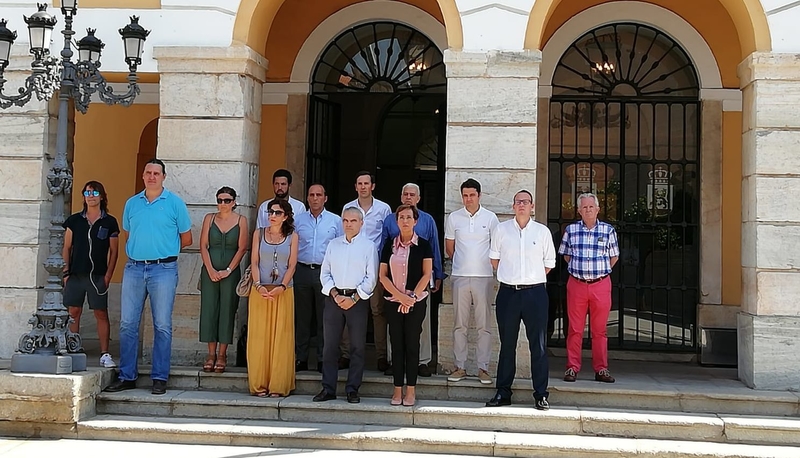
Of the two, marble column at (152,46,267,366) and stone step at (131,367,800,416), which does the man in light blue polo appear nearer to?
stone step at (131,367,800,416)

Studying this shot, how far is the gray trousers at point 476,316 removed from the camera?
6617 millimetres

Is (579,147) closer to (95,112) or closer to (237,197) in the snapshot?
(237,197)

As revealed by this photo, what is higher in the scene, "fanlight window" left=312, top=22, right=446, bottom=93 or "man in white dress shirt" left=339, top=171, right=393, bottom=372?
"fanlight window" left=312, top=22, right=446, bottom=93

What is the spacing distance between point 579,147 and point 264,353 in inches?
198

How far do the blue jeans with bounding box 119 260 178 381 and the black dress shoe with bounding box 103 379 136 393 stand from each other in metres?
0.04

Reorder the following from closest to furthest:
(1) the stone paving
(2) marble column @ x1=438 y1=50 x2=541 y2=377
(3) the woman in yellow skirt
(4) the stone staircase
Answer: (1) the stone paving → (4) the stone staircase → (3) the woman in yellow skirt → (2) marble column @ x1=438 y1=50 x2=541 y2=377

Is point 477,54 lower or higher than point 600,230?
higher

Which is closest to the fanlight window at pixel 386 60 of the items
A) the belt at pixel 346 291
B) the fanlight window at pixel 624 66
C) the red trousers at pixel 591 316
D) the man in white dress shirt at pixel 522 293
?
the fanlight window at pixel 624 66

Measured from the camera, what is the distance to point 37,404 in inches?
234

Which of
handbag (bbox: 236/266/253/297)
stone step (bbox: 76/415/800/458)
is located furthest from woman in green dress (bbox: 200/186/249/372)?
stone step (bbox: 76/415/800/458)

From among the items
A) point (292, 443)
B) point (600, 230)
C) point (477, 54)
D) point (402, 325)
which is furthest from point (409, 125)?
point (292, 443)

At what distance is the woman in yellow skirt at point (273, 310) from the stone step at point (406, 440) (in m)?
0.50

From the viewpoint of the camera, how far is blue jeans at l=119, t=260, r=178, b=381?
21.7 ft

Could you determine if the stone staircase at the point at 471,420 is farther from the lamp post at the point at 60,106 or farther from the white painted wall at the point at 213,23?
the white painted wall at the point at 213,23
